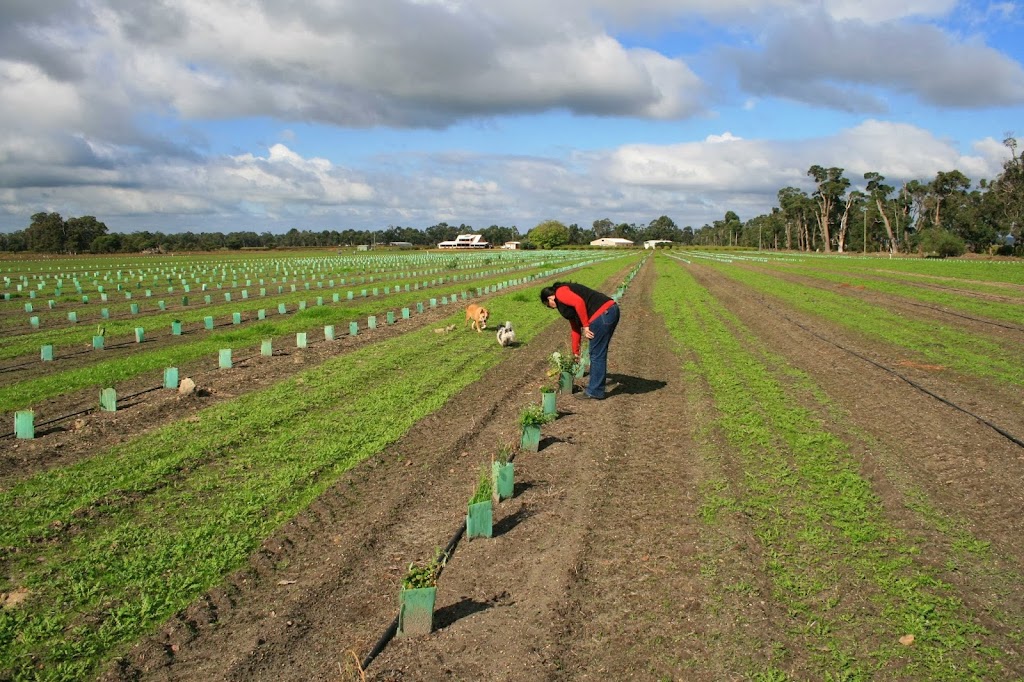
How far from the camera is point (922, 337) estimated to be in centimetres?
1574

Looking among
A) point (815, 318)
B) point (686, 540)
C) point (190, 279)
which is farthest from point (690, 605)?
point (190, 279)

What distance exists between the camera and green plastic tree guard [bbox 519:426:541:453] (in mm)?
7656

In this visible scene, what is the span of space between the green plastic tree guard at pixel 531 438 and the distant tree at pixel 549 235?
15085cm

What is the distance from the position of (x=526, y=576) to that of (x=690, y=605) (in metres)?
1.15

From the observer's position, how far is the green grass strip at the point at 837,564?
12.9ft

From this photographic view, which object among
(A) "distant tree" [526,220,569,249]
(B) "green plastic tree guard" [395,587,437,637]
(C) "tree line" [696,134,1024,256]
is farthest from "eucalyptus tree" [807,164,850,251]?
(B) "green plastic tree guard" [395,587,437,637]

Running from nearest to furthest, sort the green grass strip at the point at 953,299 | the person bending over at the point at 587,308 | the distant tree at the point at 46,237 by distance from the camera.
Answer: the person bending over at the point at 587,308 → the green grass strip at the point at 953,299 → the distant tree at the point at 46,237

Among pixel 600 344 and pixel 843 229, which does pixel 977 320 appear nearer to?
pixel 600 344

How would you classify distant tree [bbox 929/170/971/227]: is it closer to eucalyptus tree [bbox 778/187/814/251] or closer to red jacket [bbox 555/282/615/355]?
eucalyptus tree [bbox 778/187/814/251]

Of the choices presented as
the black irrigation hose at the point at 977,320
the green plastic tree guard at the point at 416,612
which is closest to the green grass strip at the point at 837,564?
the green plastic tree guard at the point at 416,612

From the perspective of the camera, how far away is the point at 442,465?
7375 millimetres

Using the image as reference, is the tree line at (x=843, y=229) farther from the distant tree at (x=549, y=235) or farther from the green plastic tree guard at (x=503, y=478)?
the green plastic tree guard at (x=503, y=478)

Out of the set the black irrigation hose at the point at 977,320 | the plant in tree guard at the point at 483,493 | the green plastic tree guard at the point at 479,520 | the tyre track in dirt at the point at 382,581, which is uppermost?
the black irrigation hose at the point at 977,320

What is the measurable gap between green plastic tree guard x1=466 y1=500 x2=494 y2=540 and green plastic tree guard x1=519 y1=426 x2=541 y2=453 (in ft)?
7.24
